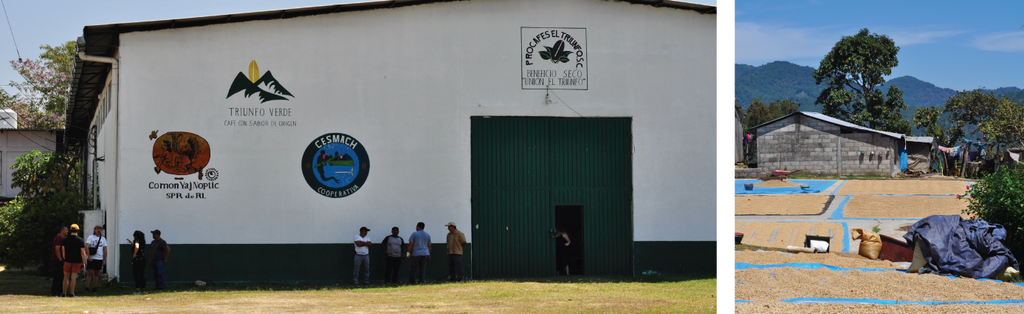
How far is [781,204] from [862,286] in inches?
463

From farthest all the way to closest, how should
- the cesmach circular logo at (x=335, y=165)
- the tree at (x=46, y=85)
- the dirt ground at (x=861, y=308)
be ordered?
1. the tree at (x=46, y=85)
2. the cesmach circular logo at (x=335, y=165)
3. the dirt ground at (x=861, y=308)

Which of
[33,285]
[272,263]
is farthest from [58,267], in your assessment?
[272,263]

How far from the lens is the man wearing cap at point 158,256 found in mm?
14688

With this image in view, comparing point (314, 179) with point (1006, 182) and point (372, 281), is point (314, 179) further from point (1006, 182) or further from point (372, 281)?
point (1006, 182)

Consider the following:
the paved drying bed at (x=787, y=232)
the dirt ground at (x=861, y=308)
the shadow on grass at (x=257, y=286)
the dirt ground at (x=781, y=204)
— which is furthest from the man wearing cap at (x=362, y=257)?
the dirt ground at (x=781, y=204)

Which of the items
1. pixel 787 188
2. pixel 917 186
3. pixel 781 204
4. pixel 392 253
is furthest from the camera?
pixel 787 188

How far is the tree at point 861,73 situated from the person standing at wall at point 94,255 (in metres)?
15.8

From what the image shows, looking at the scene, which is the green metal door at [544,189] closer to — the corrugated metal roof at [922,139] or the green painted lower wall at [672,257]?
the green painted lower wall at [672,257]

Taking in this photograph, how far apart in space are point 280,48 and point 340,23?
135 centimetres

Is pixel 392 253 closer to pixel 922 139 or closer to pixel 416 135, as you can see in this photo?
A: pixel 416 135

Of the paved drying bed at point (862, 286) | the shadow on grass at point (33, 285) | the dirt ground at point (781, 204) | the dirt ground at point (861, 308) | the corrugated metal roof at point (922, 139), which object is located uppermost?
the corrugated metal roof at point (922, 139)

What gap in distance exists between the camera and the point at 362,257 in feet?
50.7

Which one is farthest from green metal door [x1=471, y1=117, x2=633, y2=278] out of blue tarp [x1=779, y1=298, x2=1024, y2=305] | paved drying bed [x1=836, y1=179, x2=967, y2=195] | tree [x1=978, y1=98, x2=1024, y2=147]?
tree [x1=978, y1=98, x2=1024, y2=147]

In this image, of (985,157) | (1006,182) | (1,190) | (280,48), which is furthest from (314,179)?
(1,190)
